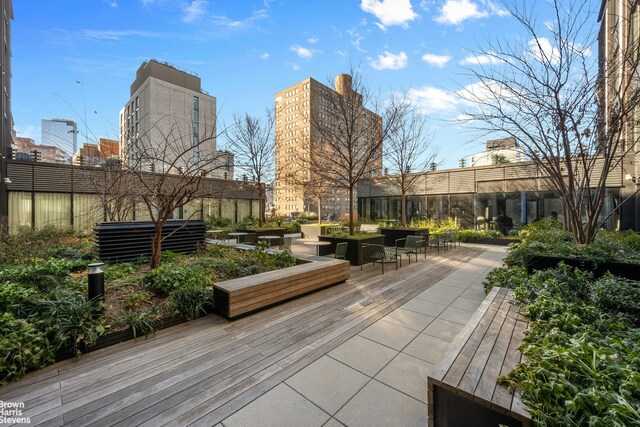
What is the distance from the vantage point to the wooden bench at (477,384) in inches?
65.4

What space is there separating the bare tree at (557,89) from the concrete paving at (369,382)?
14.1 feet

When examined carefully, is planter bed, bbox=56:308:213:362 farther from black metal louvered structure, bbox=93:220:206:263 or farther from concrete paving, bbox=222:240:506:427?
black metal louvered structure, bbox=93:220:206:263

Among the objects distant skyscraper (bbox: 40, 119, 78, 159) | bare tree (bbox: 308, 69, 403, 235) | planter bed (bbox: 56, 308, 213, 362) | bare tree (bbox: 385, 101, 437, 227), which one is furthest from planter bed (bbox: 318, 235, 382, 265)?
distant skyscraper (bbox: 40, 119, 78, 159)

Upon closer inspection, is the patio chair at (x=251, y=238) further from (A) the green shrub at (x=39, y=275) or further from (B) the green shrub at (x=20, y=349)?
(B) the green shrub at (x=20, y=349)

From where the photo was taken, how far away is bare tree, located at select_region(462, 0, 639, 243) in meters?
4.66

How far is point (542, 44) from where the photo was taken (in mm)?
5016

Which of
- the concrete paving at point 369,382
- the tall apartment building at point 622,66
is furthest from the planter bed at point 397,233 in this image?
the concrete paving at point 369,382

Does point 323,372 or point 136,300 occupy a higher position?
point 136,300

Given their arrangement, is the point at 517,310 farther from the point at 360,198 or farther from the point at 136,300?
the point at 360,198

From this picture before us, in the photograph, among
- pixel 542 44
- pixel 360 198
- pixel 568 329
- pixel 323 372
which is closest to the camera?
pixel 568 329

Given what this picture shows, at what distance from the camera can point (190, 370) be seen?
281 cm

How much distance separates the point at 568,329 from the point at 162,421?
3708mm

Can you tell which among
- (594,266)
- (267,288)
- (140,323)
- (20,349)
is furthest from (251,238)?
(594,266)

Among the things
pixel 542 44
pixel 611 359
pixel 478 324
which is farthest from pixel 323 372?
pixel 542 44
